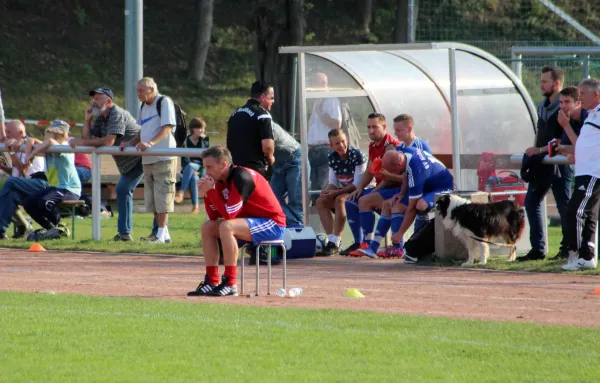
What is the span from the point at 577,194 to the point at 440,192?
2020 mm

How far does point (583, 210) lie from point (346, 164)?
3.66 m

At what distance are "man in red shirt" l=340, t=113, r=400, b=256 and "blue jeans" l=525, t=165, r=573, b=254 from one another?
5.56 ft

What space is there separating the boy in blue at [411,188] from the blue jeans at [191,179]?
8297 mm

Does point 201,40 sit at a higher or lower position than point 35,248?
higher

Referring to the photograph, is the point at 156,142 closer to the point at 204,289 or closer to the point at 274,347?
the point at 204,289

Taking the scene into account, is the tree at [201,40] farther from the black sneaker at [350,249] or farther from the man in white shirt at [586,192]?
the man in white shirt at [586,192]

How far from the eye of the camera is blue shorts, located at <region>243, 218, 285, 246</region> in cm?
1038

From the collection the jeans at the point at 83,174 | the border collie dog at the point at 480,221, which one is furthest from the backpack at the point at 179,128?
the border collie dog at the point at 480,221

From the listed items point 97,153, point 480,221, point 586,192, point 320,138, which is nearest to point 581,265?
point 586,192

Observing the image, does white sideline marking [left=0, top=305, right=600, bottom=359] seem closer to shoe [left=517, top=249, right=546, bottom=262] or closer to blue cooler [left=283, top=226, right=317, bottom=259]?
blue cooler [left=283, top=226, right=317, bottom=259]

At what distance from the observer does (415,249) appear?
13336 millimetres

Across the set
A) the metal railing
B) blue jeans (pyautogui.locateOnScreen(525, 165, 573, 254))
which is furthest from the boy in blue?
the metal railing

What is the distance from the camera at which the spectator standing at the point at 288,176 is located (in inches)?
589

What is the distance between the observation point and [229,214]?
10250 millimetres
